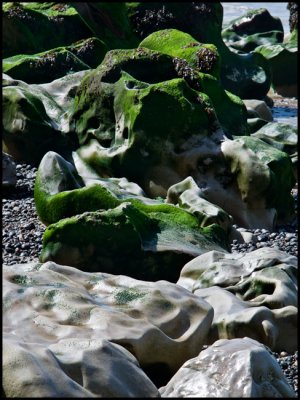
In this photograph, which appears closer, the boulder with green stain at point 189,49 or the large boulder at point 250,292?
the large boulder at point 250,292

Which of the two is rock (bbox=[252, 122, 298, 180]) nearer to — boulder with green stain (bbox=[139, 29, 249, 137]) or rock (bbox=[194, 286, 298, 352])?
boulder with green stain (bbox=[139, 29, 249, 137])

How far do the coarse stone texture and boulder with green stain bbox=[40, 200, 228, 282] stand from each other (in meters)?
1.56

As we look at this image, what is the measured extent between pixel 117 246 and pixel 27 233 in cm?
147

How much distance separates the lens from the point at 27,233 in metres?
8.77

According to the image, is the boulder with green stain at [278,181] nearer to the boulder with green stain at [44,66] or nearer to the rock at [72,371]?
the boulder with green stain at [44,66]

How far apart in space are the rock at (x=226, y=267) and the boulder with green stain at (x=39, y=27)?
30.4ft

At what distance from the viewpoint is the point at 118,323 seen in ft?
17.0

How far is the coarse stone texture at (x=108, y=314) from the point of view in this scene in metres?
4.94

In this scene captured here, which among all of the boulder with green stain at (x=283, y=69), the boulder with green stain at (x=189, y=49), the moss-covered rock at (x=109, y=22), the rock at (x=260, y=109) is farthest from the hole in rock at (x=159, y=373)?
the boulder with green stain at (x=283, y=69)

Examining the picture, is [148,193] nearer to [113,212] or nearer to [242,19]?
[113,212]

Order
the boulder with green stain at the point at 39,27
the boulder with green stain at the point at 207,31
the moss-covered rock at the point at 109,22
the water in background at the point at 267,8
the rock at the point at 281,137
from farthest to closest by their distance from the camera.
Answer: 1. the water in background at the point at 267,8
2. the boulder with green stain at the point at 207,31
3. the moss-covered rock at the point at 109,22
4. the boulder with green stain at the point at 39,27
5. the rock at the point at 281,137

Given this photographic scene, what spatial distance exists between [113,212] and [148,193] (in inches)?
108

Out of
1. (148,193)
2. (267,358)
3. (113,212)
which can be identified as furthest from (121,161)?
(267,358)

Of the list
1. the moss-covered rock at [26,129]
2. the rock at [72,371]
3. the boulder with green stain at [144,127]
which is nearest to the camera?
the rock at [72,371]
